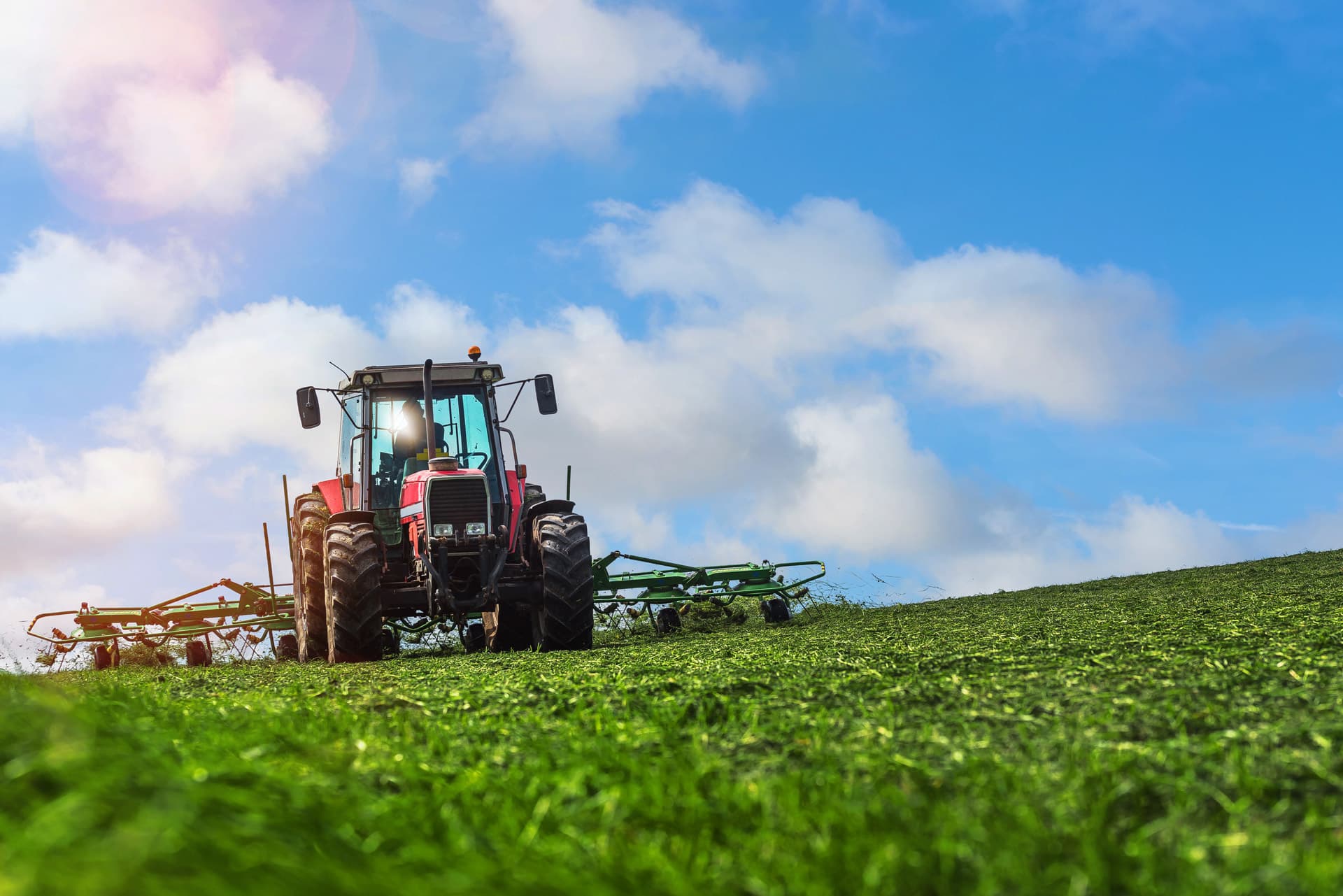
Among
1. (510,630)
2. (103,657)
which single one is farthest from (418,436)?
(103,657)

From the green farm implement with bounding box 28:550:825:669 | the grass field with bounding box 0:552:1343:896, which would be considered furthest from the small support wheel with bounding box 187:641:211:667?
the grass field with bounding box 0:552:1343:896

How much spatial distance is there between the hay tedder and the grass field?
4.29m

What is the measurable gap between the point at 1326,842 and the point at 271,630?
12.2m

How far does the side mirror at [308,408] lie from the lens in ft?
35.6

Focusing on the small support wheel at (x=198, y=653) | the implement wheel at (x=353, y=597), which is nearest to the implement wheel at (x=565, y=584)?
the implement wheel at (x=353, y=597)

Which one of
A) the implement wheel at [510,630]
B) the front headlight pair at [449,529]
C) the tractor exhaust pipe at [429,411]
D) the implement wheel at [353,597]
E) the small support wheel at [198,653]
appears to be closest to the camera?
the implement wheel at [353,597]

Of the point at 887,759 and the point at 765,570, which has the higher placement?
the point at 765,570

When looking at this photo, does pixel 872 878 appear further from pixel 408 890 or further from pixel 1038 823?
pixel 408 890

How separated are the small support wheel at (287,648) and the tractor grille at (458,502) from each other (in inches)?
162

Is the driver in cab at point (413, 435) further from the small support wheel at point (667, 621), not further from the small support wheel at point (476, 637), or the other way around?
the small support wheel at point (667, 621)

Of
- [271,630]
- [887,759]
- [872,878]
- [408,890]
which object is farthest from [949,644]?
[271,630]

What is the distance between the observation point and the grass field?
84.9 inches

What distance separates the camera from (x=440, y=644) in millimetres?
12469

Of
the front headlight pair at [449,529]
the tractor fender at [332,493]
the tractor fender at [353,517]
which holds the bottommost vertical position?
the front headlight pair at [449,529]
